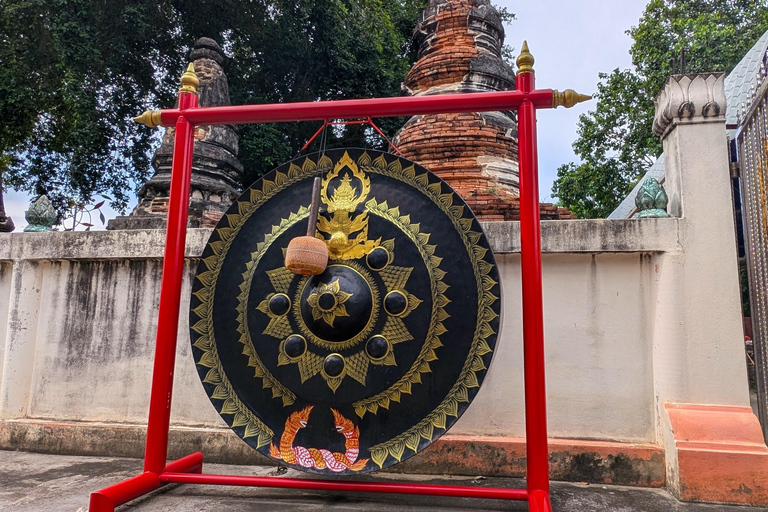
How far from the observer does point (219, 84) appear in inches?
247

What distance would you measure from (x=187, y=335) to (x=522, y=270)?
245 centimetres

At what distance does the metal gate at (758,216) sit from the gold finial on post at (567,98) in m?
1.66

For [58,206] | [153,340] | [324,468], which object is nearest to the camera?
[324,468]

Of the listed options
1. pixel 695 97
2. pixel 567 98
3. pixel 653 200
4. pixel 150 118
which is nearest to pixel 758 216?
pixel 653 200

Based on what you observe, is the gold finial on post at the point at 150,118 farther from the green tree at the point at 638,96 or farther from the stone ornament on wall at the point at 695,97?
the green tree at the point at 638,96

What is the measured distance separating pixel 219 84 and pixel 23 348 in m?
3.58

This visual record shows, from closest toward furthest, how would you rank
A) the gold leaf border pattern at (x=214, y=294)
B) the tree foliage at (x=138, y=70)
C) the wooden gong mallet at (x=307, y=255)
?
the wooden gong mallet at (x=307, y=255) < the gold leaf border pattern at (x=214, y=294) < the tree foliage at (x=138, y=70)

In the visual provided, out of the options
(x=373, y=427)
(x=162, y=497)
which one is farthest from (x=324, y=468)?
(x=162, y=497)

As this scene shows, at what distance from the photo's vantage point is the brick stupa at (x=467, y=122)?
4716mm

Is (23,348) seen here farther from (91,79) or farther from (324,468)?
(91,79)

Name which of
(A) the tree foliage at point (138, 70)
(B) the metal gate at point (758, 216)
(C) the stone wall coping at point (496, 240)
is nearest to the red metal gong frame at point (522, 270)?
(C) the stone wall coping at point (496, 240)

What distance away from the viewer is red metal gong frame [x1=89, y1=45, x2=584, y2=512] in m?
2.43

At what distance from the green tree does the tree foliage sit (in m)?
6.01

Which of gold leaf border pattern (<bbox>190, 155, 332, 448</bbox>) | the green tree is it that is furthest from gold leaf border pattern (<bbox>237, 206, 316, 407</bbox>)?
the green tree
